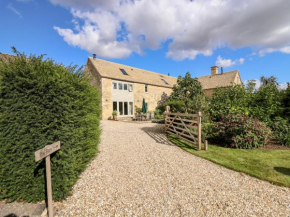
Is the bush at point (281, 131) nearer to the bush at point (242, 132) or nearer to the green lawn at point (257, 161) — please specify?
the bush at point (242, 132)

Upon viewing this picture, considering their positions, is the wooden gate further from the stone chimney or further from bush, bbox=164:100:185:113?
the stone chimney

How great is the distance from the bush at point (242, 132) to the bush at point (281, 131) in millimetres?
904

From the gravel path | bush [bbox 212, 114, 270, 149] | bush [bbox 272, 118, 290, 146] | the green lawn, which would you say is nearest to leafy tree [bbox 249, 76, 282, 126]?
bush [bbox 272, 118, 290, 146]

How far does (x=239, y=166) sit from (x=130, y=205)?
3435mm

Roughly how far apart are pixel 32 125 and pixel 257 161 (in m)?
6.15

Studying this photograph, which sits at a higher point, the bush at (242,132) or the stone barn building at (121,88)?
the stone barn building at (121,88)

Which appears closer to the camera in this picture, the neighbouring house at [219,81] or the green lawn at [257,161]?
the green lawn at [257,161]

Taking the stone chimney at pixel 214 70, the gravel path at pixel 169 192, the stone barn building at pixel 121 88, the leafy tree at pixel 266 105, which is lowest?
the gravel path at pixel 169 192

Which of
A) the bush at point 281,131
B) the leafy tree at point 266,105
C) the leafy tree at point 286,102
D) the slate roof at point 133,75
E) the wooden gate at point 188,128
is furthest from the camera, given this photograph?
the slate roof at point 133,75

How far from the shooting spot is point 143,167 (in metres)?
4.21

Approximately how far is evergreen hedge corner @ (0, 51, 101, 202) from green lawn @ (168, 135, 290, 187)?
4367 millimetres

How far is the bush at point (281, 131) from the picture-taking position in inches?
252

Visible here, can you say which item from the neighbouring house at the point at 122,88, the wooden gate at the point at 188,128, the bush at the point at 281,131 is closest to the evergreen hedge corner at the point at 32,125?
the wooden gate at the point at 188,128

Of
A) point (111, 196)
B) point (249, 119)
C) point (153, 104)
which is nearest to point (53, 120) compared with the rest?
point (111, 196)
